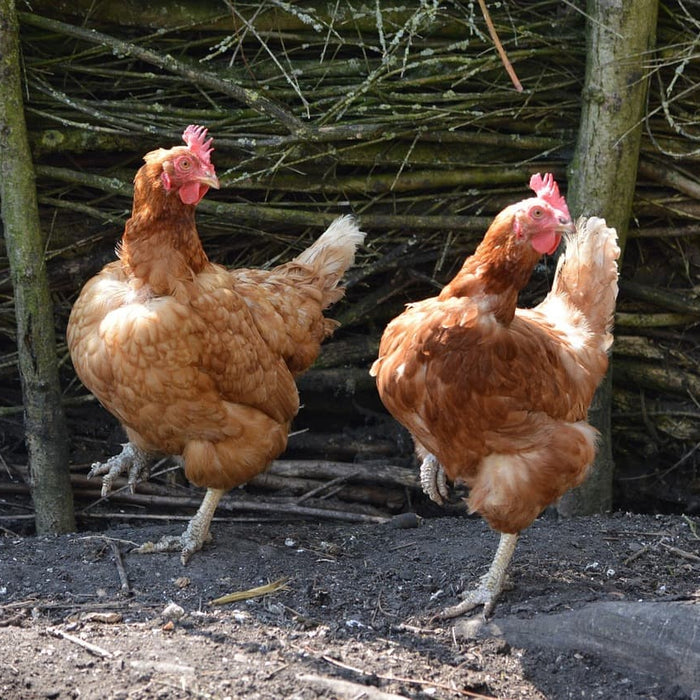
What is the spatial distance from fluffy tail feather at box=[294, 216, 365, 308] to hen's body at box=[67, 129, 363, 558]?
0.22m

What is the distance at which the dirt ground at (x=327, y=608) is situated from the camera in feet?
9.40

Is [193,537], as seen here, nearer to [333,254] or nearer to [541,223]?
[333,254]

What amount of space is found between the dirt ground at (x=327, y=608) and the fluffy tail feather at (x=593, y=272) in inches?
39.4

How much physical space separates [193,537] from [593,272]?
6.71ft

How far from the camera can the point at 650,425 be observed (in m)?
5.01

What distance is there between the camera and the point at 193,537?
4.04 metres

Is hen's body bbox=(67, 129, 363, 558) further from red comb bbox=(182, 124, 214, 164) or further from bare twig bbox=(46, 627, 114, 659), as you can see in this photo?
bare twig bbox=(46, 627, 114, 659)

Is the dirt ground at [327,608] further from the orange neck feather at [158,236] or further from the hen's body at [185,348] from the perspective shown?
the orange neck feather at [158,236]

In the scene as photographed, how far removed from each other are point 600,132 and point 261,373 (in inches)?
76.5

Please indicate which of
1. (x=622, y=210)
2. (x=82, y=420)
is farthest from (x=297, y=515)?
(x=622, y=210)

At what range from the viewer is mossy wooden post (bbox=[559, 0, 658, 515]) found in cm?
426

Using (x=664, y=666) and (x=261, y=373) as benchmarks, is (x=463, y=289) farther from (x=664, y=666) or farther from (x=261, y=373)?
(x=664, y=666)

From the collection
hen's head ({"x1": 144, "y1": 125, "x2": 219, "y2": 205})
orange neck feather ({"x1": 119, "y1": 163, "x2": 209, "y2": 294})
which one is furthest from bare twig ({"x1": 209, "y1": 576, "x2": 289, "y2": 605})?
hen's head ({"x1": 144, "y1": 125, "x2": 219, "y2": 205})

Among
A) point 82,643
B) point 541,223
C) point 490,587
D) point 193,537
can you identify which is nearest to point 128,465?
point 193,537
